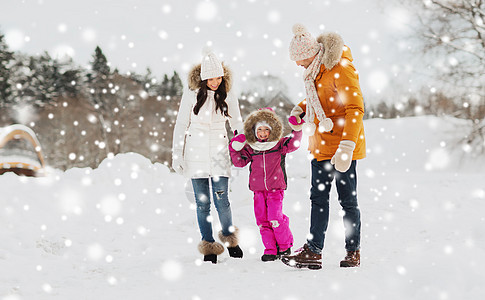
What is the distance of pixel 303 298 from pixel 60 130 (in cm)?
3296

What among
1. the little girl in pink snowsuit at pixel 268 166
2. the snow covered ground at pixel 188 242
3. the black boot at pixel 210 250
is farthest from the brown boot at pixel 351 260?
the black boot at pixel 210 250

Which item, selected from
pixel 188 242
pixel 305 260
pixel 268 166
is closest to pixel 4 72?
pixel 188 242

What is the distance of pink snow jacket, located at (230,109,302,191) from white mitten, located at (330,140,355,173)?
73 cm

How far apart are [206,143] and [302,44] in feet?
4.54

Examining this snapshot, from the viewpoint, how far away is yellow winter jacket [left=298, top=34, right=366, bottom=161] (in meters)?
3.36

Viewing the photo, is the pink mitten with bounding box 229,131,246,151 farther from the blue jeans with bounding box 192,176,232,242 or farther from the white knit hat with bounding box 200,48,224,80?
the white knit hat with bounding box 200,48,224,80

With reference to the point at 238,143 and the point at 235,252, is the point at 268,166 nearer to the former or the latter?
the point at 238,143

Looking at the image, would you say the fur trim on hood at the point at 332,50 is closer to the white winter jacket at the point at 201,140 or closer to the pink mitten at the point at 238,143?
the pink mitten at the point at 238,143

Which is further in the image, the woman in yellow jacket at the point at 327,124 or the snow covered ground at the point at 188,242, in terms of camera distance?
the woman in yellow jacket at the point at 327,124

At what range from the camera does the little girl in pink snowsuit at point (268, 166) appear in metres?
3.91

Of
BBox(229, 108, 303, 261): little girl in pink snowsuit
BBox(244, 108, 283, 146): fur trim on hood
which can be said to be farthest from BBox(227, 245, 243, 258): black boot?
BBox(244, 108, 283, 146): fur trim on hood

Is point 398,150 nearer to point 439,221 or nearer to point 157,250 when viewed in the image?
point 439,221

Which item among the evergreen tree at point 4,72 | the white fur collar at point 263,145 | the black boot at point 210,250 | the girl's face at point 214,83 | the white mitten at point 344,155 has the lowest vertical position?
the black boot at point 210,250

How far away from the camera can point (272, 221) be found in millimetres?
3877
